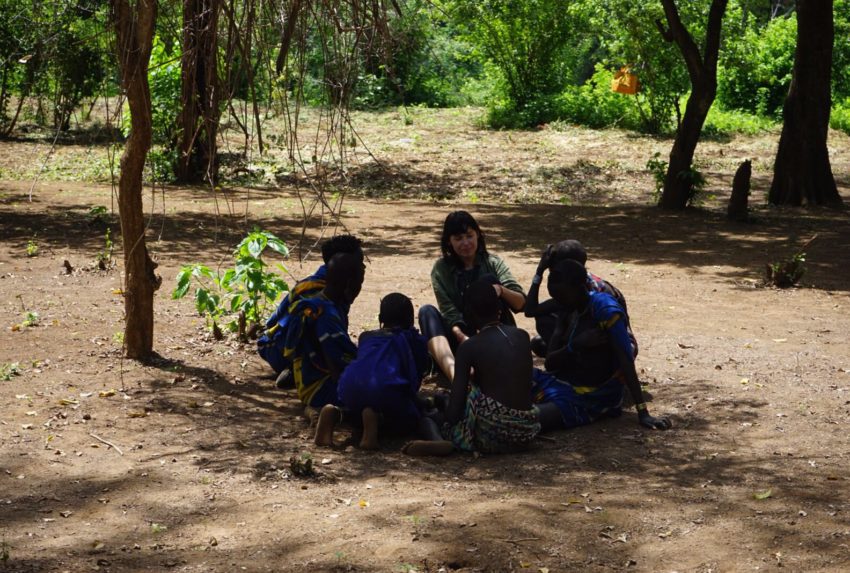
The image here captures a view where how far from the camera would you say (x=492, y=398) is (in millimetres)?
5176

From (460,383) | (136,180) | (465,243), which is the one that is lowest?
(460,383)

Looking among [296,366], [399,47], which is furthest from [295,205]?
[399,47]

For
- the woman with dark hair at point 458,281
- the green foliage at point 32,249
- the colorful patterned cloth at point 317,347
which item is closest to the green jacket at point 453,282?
the woman with dark hair at point 458,281

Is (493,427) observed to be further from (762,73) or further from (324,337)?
(762,73)

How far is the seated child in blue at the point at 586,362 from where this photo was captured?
5559 mm

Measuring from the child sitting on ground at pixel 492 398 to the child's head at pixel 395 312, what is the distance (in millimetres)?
513

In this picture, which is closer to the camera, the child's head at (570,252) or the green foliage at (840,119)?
the child's head at (570,252)

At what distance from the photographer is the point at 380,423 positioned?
5.50 meters

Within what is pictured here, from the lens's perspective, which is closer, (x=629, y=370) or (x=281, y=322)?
(x=629, y=370)

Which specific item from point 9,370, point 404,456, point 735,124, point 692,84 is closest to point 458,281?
point 404,456

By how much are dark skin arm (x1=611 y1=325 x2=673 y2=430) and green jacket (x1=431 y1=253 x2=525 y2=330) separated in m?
0.96

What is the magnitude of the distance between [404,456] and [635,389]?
1.25 m

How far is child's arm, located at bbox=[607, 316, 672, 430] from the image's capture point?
5504mm

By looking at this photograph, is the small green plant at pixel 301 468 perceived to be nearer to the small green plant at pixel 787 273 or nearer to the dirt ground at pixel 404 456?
the dirt ground at pixel 404 456
